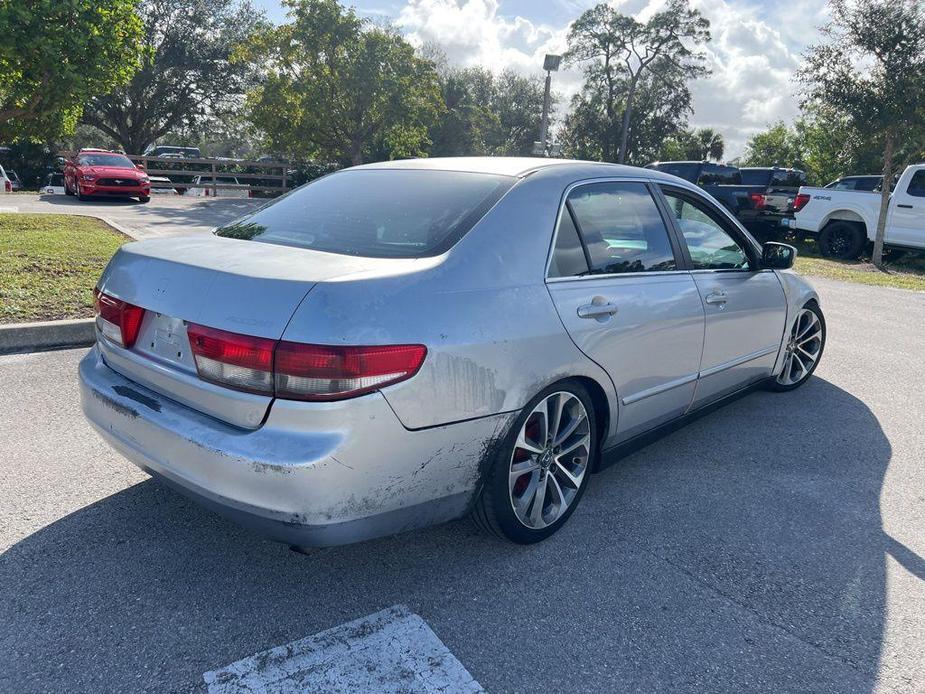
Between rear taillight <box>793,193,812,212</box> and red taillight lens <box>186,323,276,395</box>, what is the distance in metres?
16.0

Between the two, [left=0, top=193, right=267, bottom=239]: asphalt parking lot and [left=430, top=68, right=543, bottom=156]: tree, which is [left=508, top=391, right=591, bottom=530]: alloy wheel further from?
[left=430, top=68, right=543, bottom=156]: tree

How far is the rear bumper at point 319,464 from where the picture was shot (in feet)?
7.00

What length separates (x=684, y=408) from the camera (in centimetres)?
376

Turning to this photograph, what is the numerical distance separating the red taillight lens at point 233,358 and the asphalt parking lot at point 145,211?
9467 millimetres

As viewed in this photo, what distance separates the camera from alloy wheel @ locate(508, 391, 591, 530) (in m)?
2.80

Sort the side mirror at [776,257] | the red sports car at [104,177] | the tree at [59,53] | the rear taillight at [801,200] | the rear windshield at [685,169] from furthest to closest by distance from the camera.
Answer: the red sports car at [104,177] → the rear windshield at [685,169] → the rear taillight at [801,200] → the tree at [59,53] → the side mirror at [776,257]

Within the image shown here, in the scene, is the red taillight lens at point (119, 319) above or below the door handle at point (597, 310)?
below

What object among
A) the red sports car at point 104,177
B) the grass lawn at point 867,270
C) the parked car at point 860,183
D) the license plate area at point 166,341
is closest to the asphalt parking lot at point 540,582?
the license plate area at point 166,341

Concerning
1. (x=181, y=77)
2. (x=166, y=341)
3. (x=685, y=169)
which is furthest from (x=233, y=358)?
(x=181, y=77)

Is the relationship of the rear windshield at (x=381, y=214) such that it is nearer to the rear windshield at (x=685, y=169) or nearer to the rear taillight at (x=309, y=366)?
the rear taillight at (x=309, y=366)

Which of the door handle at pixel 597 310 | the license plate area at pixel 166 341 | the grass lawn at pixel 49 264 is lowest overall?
the grass lawn at pixel 49 264

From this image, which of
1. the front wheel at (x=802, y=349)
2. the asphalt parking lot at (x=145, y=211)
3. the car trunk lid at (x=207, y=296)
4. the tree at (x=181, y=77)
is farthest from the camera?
the tree at (x=181, y=77)

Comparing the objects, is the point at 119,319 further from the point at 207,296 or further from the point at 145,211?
the point at 145,211

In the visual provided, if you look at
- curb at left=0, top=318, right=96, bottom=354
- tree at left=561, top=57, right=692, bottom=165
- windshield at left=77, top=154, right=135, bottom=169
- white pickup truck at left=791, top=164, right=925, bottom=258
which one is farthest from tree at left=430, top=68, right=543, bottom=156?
curb at left=0, top=318, right=96, bottom=354
